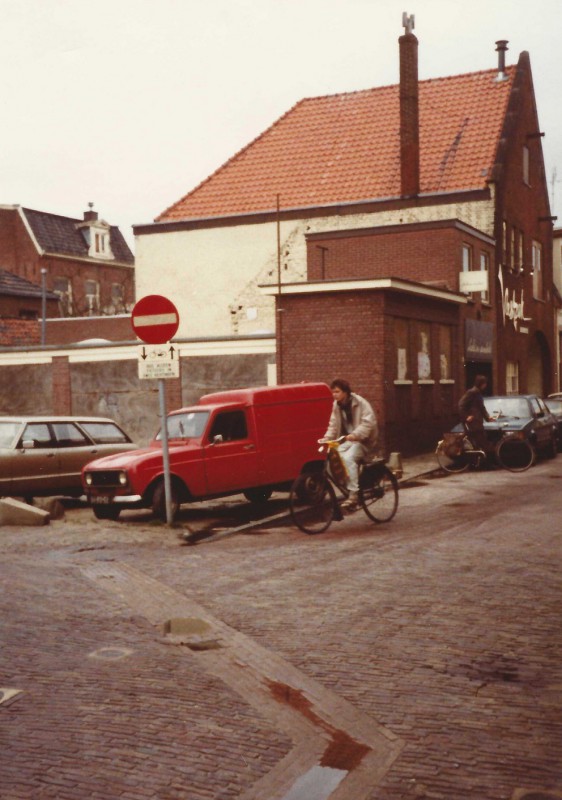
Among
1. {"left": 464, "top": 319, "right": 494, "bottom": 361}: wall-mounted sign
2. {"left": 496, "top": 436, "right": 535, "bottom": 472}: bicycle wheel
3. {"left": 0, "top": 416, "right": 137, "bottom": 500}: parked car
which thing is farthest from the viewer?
{"left": 464, "top": 319, "right": 494, "bottom": 361}: wall-mounted sign

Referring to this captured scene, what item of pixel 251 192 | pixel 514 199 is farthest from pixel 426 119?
pixel 251 192

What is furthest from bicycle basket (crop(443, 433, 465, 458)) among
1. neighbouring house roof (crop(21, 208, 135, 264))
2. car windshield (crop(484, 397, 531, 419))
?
neighbouring house roof (crop(21, 208, 135, 264))

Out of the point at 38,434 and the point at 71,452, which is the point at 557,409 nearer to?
the point at 71,452

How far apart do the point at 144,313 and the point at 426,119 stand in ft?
81.2

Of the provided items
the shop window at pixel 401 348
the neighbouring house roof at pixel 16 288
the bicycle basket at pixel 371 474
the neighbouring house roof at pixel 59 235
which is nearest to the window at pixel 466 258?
the shop window at pixel 401 348

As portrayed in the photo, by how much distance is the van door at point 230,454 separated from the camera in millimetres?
14547

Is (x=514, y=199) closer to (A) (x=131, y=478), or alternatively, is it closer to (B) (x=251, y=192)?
(B) (x=251, y=192)

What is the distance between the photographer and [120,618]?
7852 millimetres

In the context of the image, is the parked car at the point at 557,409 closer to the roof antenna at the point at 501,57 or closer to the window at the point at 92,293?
the roof antenna at the point at 501,57

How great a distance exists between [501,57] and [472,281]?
11835 mm

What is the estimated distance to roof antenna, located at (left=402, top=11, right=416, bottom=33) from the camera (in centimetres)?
3147

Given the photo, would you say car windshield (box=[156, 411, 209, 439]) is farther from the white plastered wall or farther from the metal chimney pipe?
the metal chimney pipe

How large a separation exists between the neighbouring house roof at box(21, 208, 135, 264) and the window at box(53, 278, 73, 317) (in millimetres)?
1524

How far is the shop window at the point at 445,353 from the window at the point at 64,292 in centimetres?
3129
